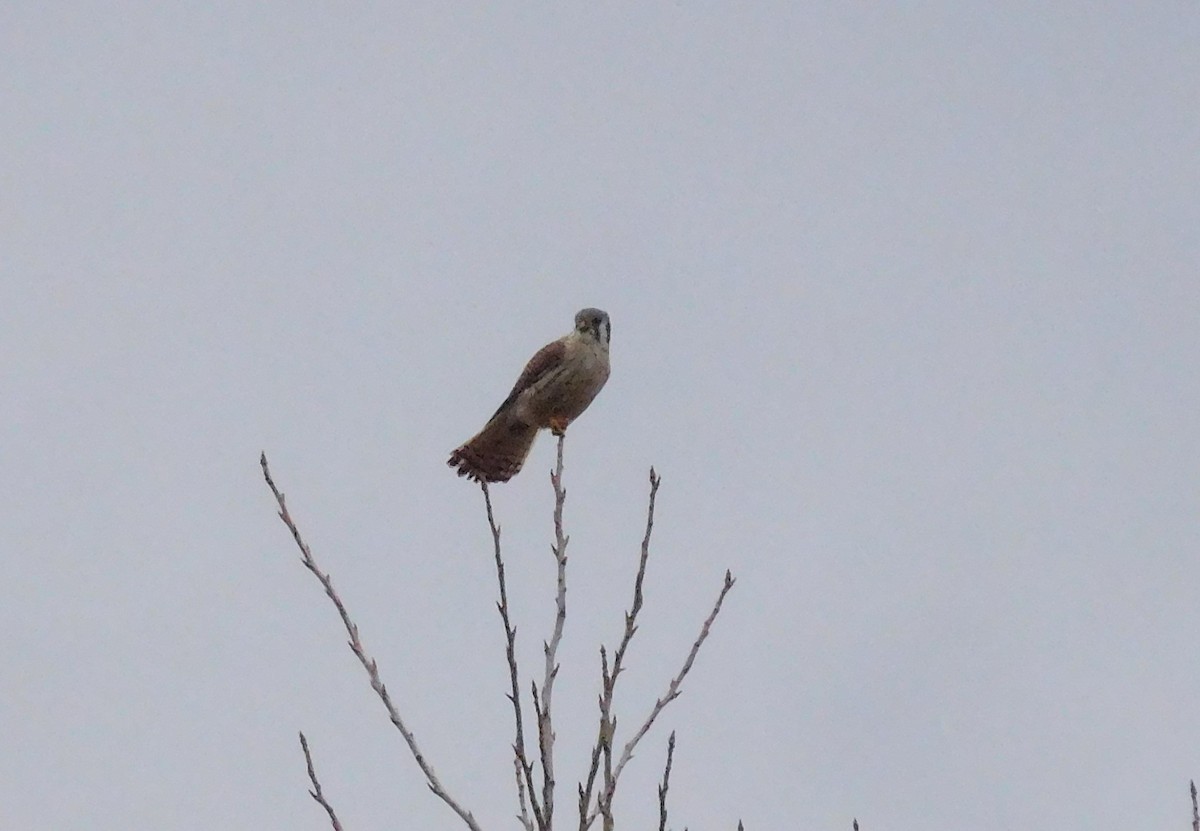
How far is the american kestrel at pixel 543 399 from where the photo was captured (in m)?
5.91

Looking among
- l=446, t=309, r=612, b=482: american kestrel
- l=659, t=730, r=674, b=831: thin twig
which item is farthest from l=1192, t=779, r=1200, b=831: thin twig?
l=446, t=309, r=612, b=482: american kestrel

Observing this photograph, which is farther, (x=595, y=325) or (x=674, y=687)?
(x=595, y=325)

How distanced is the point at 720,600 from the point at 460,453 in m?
3.39

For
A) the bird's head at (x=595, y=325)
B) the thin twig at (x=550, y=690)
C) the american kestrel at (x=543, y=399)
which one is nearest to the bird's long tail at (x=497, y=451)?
the american kestrel at (x=543, y=399)

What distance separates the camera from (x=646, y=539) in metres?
2.79

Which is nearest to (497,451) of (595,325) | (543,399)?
(543,399)

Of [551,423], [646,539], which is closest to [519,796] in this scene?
[646,539]

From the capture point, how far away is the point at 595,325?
6137mm

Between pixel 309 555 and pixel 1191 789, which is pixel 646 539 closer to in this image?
pixel 309 555

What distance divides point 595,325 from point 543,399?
0.42 metres

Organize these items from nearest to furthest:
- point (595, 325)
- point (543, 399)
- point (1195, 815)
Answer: point (1195, 815) < point (543, 399) < point (595, 325)

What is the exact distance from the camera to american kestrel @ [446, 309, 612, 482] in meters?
5.91

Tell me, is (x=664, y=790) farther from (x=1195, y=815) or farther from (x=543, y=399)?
(x=543, y=399)

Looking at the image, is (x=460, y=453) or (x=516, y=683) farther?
(x=460, y=453)
